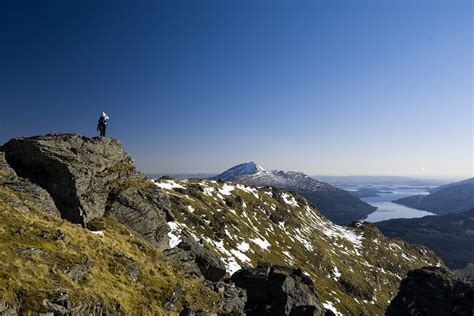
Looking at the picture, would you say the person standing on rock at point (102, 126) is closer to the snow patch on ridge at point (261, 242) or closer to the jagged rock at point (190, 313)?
the jagged rock at point (190, 313)

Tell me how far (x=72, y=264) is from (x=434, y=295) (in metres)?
50.3

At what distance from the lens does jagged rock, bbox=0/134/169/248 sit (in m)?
33.8

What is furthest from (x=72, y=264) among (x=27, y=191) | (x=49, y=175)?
(x=49, y=175)

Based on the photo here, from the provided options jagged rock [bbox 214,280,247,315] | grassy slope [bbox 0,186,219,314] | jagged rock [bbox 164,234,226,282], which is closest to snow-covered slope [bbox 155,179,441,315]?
jagged rock [bbox 164,234,226,282]

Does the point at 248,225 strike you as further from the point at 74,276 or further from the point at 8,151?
the point at 74,276

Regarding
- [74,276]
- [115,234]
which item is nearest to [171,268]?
[115,234]

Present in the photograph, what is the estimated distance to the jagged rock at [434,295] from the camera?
156ft

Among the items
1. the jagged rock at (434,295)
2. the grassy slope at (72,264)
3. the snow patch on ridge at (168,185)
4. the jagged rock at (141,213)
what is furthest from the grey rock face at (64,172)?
the snow patch on ridge at (168,185)

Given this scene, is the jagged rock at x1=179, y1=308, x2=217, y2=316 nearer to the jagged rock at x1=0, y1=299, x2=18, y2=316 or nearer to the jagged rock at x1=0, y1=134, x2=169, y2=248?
the jagged rock at x1=0, y1=299, x2=18, y2=316

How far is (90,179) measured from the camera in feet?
120

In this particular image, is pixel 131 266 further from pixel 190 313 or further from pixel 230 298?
pixel 230 298

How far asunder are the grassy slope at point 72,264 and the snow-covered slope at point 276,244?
59190 mm

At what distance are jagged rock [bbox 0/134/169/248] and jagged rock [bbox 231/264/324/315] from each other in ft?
Result: 42.8

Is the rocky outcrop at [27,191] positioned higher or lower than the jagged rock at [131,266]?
higher
